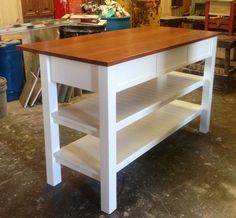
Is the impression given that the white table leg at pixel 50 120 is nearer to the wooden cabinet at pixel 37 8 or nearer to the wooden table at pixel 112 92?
the wooden table at pixel 112 92

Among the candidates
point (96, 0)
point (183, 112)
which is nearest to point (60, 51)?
point (183, 112)

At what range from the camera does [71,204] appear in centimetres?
205

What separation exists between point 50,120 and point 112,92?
55cm

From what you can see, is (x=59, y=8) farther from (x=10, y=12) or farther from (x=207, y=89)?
(x=207, y=89)

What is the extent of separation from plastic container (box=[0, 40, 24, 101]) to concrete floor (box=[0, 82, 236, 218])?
0.88 m

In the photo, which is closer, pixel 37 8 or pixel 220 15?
pixel 37 8

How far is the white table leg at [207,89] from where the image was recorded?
2.81 m

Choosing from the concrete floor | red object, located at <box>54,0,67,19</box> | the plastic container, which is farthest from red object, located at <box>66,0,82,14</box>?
the concrete floor

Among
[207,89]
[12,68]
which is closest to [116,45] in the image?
[207,89]

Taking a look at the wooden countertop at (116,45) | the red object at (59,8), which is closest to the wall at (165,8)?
the red object at (59,8)

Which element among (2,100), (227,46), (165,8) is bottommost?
(2,100)

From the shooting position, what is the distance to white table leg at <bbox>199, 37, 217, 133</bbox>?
281 cm

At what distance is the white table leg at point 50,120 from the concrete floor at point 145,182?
100mm

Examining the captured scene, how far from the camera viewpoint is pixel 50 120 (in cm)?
208
